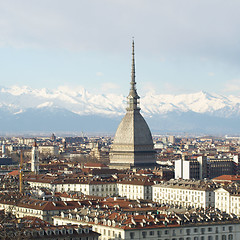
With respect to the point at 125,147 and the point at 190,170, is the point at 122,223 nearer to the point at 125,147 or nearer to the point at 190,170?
the point at 190,170

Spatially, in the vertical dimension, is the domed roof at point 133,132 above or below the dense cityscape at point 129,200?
above

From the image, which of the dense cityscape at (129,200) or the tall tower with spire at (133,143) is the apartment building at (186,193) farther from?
the tall tower with spire at (133,143)

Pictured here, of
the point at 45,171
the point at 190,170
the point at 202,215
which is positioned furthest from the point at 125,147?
the point at 202,215

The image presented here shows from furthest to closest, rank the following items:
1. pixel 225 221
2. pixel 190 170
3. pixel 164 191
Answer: pixel 190 170 < pixel 164 191 < pixel 225 221

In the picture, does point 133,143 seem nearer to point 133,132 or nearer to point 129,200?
point 133,132

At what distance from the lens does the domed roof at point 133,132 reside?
180125 millimetres

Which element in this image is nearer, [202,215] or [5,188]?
[202,215]

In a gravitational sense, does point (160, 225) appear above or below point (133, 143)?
below

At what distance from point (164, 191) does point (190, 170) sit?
29384 mm

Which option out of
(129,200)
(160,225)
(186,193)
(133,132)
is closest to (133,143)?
(133,132)

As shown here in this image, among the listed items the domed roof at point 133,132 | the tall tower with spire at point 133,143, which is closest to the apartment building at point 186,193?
the tall tower with spire at point 133,143

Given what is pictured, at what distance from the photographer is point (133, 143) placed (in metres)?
179

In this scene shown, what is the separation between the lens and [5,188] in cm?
12106

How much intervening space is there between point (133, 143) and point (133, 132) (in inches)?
126
